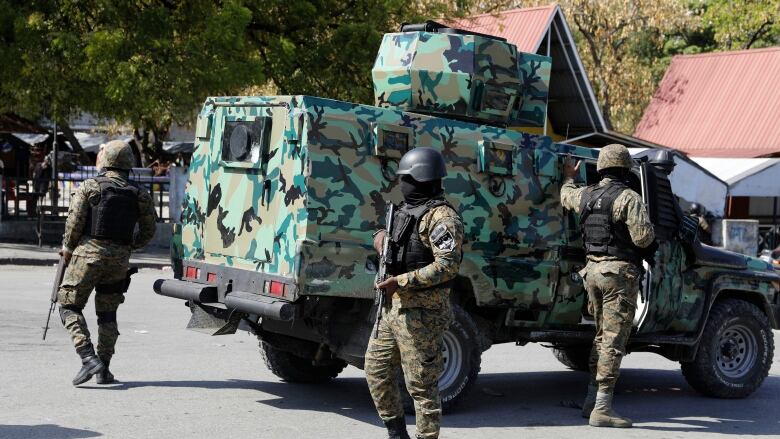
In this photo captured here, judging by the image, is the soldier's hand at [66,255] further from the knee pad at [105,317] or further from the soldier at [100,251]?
the knee pad at [105,317]

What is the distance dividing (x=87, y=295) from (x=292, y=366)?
167cm

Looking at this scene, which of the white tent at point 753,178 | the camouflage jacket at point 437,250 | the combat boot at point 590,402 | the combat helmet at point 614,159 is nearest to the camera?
the camouflage jacket at point 437,250

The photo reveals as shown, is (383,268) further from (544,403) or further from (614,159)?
(544,403)

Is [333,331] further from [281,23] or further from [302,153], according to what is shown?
[281,23]

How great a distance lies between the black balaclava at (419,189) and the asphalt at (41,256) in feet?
44.5

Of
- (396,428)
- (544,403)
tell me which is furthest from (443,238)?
(544,403)

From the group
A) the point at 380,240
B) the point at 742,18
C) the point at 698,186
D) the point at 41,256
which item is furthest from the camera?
the point at 742,18

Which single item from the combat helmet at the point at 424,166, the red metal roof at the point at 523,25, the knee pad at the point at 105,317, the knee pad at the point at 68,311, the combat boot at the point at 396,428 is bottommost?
the combat boot at the point at 396,428

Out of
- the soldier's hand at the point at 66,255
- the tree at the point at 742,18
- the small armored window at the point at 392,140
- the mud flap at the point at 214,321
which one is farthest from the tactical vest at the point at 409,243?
the tree at the point at 742,18

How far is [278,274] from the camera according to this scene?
7680mm

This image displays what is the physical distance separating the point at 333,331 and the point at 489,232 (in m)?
1.35

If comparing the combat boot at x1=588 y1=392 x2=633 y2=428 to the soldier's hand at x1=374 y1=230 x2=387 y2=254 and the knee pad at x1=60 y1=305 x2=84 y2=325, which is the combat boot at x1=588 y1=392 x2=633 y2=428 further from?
the knee pad at x1=60 y1=305 x2=84 y2=325

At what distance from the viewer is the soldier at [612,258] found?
315 inches

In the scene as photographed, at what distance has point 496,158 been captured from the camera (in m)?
8.27
